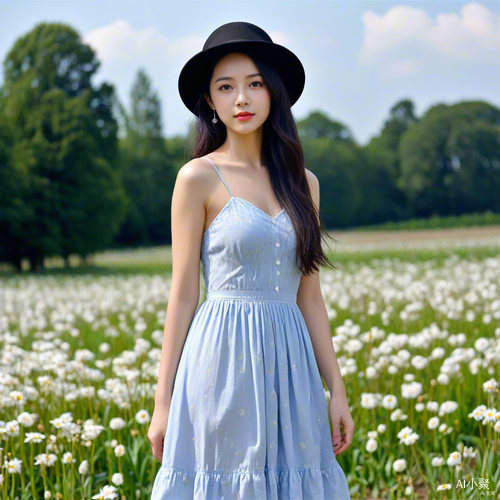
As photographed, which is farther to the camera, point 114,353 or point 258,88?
point 114,353

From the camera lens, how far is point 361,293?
7273 millimetres

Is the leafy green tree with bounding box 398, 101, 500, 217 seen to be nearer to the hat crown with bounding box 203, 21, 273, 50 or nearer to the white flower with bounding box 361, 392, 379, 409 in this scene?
the white flower with bounding box 361, 392, 379, 409

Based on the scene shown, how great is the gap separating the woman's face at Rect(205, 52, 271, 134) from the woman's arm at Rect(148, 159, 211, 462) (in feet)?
0.84

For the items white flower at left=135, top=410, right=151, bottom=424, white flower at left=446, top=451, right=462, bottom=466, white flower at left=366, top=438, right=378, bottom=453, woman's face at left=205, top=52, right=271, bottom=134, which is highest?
woman's face at left=205, top=52, right=271, bottom=134

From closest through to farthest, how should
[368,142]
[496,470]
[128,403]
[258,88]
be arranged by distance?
1. [258,88]
2. [496,470]
3. [128,403]
4. [368,142]

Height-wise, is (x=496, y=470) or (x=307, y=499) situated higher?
(x=307, y=499)

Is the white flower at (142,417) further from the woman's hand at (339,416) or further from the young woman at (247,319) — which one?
the woman's hand at (339,416)

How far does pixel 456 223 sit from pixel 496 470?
3984cm

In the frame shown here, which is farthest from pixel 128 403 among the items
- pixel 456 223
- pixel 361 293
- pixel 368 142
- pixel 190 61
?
pixel 368 142

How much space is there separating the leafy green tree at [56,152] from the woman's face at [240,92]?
781 inches

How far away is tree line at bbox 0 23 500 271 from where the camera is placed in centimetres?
2217

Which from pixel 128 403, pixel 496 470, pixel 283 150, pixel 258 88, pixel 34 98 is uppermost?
pixel 34 98

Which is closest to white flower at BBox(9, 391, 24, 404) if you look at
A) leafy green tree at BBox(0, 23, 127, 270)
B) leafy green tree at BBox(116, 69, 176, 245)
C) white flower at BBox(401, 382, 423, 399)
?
white flower at BBox(401, 382, 423, 399)

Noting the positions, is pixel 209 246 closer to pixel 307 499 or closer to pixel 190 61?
pixel 190 61
